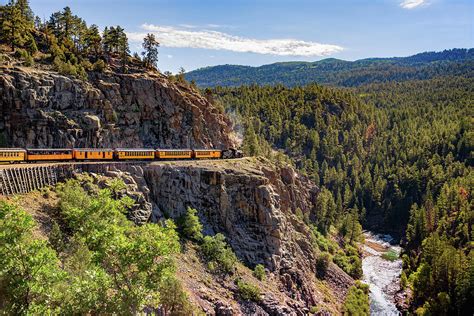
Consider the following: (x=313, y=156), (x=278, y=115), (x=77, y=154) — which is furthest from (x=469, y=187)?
(x=77, y=154)

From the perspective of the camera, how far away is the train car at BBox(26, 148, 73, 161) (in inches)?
2301

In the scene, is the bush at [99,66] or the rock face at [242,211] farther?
the bush at [99,66]

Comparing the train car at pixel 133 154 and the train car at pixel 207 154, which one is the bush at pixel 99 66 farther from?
the train car at pixel 207 154

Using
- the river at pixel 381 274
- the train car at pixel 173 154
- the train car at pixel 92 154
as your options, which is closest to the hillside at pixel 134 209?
the train car at pixel 92 154

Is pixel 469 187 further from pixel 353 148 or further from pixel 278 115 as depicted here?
pixel 278 115

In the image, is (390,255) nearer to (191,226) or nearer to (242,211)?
(242,211)

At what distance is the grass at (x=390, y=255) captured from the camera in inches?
4705

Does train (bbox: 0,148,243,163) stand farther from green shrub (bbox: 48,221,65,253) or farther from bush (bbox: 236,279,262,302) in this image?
bush (bbox: 236,279,262,302)

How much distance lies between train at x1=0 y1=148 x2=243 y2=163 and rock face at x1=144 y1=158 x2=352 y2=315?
3194 mm

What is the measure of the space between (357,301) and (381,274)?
29314 millimetres

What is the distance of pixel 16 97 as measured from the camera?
68.8m

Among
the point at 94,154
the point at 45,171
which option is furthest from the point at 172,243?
the point at 94,154

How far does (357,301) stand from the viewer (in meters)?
81.1

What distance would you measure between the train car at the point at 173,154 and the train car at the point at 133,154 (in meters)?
1.45
